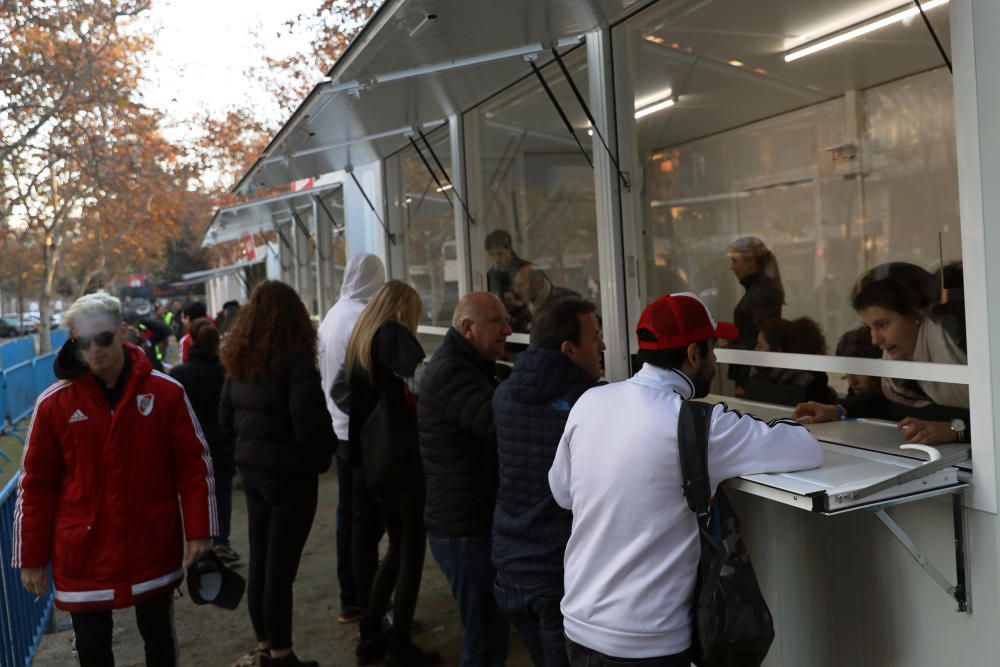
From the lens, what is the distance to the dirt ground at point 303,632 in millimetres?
4730

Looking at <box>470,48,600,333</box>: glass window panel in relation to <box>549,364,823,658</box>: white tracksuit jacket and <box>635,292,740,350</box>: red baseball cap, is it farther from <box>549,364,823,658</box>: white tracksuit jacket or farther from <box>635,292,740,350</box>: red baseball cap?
<box>549,364,823,658</box>: white tracksuit jacket

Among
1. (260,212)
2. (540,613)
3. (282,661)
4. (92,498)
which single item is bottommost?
(282,661)

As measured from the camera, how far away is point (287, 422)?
13.6 ft

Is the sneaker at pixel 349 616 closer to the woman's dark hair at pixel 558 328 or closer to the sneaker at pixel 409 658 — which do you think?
the sneaker at pixel 409 658

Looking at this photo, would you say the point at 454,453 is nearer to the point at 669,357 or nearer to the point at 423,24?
the point at 669,357

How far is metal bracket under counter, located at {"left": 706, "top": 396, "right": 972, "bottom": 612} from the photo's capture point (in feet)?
7.09

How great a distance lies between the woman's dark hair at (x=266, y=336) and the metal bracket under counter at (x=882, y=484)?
92.8 inches

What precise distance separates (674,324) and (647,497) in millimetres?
455

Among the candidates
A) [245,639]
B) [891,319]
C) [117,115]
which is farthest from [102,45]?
[891,319]

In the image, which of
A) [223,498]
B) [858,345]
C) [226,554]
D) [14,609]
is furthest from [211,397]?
[858,345]

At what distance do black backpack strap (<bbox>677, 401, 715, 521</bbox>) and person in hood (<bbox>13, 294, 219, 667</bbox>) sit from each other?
83.5 inches

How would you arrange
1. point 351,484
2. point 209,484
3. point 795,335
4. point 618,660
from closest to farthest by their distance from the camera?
point 618,660, point 209,484, point 795,335, point 351,484

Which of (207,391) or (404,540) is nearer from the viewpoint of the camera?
(404,540)

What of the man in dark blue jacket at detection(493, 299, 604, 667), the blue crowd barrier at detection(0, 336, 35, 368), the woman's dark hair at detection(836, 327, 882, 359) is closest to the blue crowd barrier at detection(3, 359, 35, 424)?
the blue crowd barrier at detection(0, 336, 35, 368)
